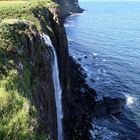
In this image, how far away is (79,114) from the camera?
56094 millimetres

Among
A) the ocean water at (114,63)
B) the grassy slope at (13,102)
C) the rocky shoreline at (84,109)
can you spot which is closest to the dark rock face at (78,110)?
the rocky shoreline at (84,109)

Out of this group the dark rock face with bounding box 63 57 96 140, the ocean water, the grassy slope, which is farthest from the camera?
the ocean water

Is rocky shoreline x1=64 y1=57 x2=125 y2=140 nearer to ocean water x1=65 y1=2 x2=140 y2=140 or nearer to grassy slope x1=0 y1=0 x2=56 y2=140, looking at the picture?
ocean water x1=65 y1=2 x2=140 y2=140

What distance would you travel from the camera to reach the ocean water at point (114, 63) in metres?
56.4

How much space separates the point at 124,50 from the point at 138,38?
67.0 feet

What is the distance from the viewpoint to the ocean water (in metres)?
56.4

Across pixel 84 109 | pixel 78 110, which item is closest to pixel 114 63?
pixel 84 109

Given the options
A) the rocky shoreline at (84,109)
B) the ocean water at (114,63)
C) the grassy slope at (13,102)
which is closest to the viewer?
the grassy slope at (13,102)

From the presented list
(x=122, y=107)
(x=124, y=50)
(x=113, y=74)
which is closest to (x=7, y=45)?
(x=122, y=107)

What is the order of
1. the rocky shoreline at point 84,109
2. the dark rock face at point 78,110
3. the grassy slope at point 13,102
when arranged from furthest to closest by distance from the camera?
1. the rocky shoreline at point 84,109
2. the dark rock face at point 78,110
3. the grassy slope at point 13,102

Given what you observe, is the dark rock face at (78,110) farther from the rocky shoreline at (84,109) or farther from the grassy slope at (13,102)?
the grassy slope at (13,102)

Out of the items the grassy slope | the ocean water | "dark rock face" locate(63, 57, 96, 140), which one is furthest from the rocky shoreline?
the grassy slope

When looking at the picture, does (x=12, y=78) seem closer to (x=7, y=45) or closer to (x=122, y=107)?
(x=7, y=45)

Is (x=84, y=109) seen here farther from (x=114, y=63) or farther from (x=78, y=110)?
(x=114, y=63)
